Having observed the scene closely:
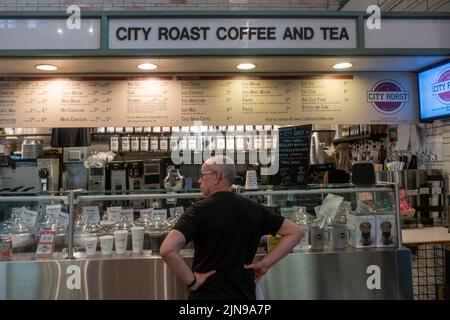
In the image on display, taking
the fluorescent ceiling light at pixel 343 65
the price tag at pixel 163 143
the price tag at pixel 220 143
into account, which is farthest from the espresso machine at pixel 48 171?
the fluorescent ceiling light at pixel 343 65

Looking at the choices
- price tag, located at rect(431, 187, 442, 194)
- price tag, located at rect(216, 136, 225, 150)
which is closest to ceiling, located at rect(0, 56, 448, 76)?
price tag, located at rect(431, 187, 442, 194)

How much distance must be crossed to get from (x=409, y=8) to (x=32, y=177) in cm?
606

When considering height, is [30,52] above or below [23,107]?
above

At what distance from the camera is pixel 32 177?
6.55 m

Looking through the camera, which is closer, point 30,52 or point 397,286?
point 397,286

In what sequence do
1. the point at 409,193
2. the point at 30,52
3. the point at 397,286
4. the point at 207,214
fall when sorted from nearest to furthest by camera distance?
the point at 207,214 < the point at 397,286 < the point at 30,52 < the point at 409,193

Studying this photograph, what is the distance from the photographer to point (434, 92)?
11.5 feet

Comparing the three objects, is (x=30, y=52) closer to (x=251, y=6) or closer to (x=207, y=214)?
(x=207, y=214)

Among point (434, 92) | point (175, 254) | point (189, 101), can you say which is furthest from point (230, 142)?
point (175, 254)

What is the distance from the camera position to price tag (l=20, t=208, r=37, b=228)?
2.73m

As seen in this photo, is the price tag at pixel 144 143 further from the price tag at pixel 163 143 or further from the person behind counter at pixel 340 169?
the person behind counter at pixel 340 169

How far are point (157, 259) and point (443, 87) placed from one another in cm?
281

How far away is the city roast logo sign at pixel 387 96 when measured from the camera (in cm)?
377

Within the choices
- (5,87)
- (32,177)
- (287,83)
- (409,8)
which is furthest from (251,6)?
(32,177)
